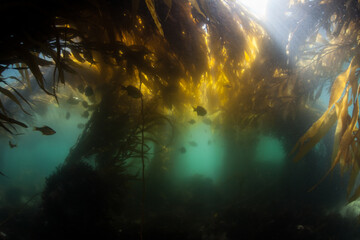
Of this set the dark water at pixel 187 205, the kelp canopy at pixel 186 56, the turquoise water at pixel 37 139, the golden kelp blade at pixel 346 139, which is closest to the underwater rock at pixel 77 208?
the dark water at pixel 187 205

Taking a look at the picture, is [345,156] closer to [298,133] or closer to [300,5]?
[300,5]

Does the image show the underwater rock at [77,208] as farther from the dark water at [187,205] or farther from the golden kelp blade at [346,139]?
the golden kelp blade at [346,139]

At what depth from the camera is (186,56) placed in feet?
10.4

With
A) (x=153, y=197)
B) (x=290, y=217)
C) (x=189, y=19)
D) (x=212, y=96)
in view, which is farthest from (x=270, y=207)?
(x=189, y=19)

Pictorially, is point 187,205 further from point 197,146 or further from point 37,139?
point 37,139

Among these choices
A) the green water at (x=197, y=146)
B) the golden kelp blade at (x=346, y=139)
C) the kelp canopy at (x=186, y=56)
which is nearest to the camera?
the kelp canopy at (x=186, y=56)

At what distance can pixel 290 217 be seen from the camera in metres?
6.31

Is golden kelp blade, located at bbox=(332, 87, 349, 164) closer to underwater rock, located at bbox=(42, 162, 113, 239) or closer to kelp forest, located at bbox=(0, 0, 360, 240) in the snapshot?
kelp forest, located at bbox=(0, 0, 360, 240)

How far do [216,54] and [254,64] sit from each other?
1.20m

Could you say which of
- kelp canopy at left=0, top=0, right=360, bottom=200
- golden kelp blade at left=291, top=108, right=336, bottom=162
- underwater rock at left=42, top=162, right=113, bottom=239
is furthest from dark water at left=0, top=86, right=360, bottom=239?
kelp canopy at left=0, top=0, right=360, bottom=200

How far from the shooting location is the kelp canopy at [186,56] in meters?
1.90

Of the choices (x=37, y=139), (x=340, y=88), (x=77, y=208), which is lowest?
(x=77, y=208)

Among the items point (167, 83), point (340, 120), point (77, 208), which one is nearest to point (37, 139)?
point (77, 208)

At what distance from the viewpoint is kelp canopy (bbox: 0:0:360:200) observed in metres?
1.90
